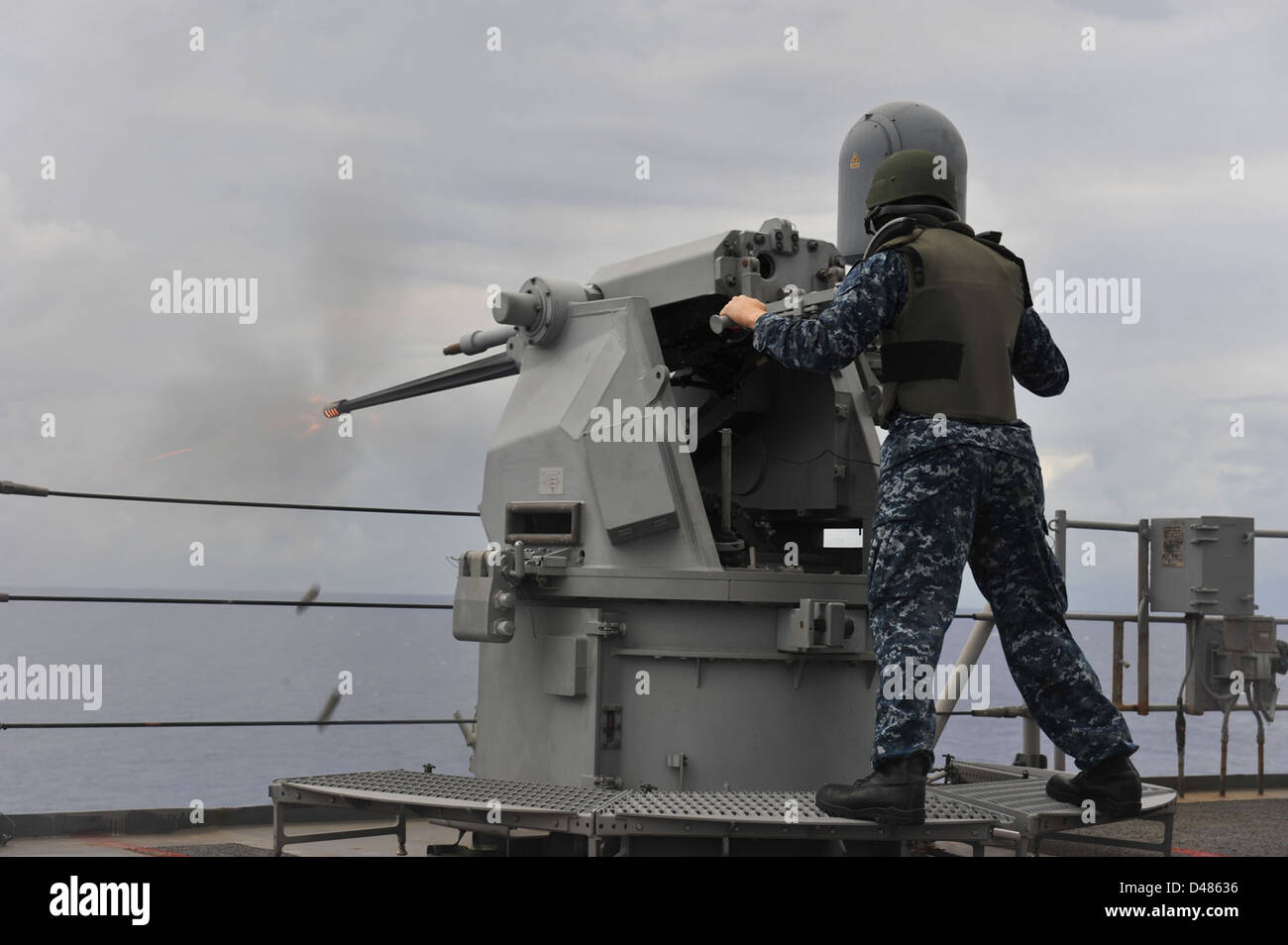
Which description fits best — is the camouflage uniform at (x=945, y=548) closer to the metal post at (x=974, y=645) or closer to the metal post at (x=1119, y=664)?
the metal post at (x=974, y=645)

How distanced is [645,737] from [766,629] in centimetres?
58

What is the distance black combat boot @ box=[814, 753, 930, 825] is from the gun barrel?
255 cm

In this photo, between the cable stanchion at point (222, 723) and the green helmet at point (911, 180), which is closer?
the green helmet at point (911, 180)

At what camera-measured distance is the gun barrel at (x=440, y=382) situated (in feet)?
21.7

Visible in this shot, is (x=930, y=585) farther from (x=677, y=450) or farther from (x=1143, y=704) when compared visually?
(x=1143, y=704)

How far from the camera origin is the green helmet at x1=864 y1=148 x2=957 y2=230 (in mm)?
4750

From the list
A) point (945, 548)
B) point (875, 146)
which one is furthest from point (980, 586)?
point (875, 146)

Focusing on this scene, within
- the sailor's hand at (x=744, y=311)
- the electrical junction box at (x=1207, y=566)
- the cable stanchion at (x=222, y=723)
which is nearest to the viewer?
the sailor's hand at (x=744, y=311)

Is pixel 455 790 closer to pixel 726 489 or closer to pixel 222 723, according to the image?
pixel 726 489

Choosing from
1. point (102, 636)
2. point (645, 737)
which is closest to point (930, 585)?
point (645, 737)

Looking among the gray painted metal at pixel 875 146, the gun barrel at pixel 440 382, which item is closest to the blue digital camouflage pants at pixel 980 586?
the gray painted metal at pixel 875 146

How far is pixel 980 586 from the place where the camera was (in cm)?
477

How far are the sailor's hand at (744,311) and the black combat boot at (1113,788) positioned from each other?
1.82 meters

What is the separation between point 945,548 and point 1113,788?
3.43 ft
